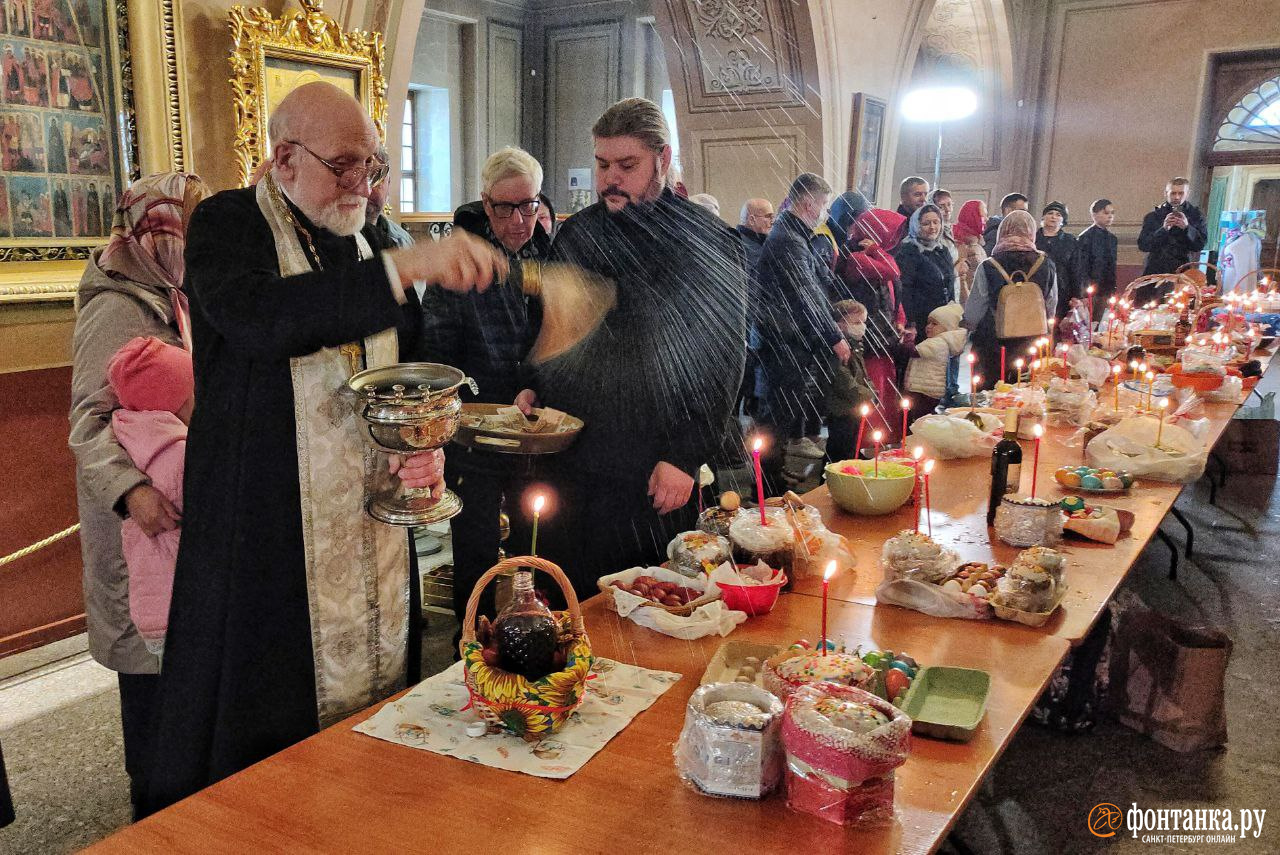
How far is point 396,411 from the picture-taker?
1846mm

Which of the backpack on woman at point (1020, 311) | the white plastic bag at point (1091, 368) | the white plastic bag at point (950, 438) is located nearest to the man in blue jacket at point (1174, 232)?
the backpack on woman at point (1020, 311)

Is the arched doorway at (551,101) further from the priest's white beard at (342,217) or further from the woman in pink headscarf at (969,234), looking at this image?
the priest's white beard at (342,217)

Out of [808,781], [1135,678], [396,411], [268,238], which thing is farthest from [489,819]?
[1135,678]

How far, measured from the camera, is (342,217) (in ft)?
6.84

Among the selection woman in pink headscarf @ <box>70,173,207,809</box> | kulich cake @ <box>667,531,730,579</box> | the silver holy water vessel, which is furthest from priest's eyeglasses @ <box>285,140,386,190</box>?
kulich cake @ <box>667,531,730,579</box>

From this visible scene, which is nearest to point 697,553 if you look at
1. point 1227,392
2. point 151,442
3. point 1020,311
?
point 151,442

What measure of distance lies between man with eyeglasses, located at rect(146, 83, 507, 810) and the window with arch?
14.4 metres

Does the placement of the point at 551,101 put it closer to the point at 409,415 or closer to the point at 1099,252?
the point at 1099,252

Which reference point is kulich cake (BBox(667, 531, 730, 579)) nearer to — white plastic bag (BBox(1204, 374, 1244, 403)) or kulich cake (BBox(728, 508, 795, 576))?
kulich cake (BBox(728, 508, 795, 576))

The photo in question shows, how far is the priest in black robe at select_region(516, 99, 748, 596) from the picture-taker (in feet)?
8.85

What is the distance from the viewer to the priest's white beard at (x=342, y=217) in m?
2.05

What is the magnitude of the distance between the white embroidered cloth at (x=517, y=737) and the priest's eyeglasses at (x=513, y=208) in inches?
81.7

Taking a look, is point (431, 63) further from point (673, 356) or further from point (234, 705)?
point (234, 705)

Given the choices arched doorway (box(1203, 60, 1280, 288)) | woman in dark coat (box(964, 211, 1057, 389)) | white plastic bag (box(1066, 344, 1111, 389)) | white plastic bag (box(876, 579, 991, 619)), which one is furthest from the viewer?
arched doorway (box(1203, 60, 1280, 288))
